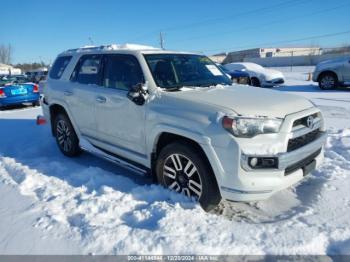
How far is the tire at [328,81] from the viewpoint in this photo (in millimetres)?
13250

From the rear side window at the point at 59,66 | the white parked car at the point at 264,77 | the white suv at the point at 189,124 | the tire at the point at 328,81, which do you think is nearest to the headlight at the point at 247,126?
the white suv at the point at 189,124

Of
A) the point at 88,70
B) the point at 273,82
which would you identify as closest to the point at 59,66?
the point at 88,70

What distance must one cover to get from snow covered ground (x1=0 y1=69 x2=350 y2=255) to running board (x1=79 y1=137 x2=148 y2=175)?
23cm

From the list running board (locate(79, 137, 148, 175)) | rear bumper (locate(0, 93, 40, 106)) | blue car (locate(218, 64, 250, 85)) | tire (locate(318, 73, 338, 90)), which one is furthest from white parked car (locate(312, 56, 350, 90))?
rear bumper (locate(0, 93, 40, 106))

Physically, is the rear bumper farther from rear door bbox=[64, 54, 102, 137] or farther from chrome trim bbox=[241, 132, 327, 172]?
chrome trim bbox=[241, 132, 327, 172]

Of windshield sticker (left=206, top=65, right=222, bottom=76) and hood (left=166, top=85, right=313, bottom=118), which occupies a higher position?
windshield sticker (left=206, top=65, right=222, bottom=76)

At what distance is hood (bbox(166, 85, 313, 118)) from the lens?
315cm

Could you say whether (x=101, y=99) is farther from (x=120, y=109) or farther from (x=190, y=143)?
(x=190, y=143)

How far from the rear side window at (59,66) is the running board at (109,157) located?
134 centimetres

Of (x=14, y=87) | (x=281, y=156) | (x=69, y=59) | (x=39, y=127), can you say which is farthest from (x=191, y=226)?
(x=14, y=87)

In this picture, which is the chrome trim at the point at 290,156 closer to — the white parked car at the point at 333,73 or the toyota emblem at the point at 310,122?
the toyota emblem at the point at 310,122

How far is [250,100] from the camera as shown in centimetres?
344

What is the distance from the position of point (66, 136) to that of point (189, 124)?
3.05 metres

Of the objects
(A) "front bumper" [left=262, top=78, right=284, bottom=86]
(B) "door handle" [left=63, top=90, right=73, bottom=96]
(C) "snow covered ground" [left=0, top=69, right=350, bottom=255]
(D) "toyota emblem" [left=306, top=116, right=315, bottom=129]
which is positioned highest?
(B) "door handle" [left=63, top=90, right=73, bottom=96]
